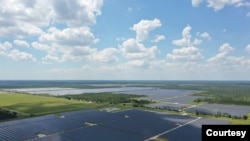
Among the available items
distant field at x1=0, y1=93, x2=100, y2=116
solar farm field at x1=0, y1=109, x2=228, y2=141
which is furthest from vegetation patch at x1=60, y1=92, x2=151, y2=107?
solar farm field at x1=0, y1=109, x2=228, y2=141

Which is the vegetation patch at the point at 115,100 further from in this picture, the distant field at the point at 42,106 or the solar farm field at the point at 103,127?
the solar farm field at the point at 103,127

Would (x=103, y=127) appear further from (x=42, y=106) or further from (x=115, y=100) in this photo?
(x=115, y=100)

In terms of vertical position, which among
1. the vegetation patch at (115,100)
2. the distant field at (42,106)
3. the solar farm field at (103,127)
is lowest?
the solar farm field at (103,127)

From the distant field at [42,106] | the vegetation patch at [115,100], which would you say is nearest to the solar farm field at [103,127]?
the distant field at [42,106]

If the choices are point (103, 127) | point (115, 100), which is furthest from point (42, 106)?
point (103, 127)

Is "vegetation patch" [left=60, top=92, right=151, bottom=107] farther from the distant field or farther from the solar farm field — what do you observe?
the solar farm field

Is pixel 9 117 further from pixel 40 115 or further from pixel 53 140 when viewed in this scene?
pixel 53 140

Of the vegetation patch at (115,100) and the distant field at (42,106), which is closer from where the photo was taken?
the distant field at (42,106)

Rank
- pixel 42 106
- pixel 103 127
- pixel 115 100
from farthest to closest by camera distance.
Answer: pixel 115 100 < pixel 42 106 < pixel 103 127

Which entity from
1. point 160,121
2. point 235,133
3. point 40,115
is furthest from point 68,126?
point 235,133

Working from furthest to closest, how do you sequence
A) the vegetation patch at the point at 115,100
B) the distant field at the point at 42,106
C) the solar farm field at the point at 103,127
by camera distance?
the vegetation patch at the point at 115,100
the distant field at the point at 42,106
the solar farm field at the point at 103,127
